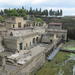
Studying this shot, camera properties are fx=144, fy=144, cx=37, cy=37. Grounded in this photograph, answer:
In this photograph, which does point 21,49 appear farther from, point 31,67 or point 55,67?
point 31,67

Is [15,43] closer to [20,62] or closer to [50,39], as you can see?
[20,62]

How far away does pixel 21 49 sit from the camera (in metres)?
22.3

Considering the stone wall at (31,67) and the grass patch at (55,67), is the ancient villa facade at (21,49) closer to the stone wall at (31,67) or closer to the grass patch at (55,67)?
the stone wall at (31,67)

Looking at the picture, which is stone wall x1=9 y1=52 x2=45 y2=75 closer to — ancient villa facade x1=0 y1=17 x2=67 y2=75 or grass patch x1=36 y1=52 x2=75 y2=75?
ancient villa facade x1=0 y1=17 x2=67 y2=75

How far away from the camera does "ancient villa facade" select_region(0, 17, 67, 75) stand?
45.6 ft

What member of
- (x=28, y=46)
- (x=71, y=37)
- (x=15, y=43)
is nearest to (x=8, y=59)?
(x=15, y=43)

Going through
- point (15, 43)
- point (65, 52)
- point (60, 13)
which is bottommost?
point (65, 52)

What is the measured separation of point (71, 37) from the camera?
111 ft

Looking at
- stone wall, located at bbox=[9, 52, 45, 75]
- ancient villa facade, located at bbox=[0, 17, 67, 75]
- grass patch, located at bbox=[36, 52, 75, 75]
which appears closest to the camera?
stone wall, located at bbox=[9, 52, 45, 75]

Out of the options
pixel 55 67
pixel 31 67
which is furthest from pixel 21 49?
pixel 31 67

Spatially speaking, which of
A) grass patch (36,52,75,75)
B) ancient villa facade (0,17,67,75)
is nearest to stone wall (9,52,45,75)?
ancient villa facade (0,17,67,75)

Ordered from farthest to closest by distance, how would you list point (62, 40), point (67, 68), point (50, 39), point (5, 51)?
1. point (62, 40)
2. point (50, 39)
3. point (5, 51)
4. point (67, 68)

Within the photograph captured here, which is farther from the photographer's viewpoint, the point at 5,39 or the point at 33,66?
the point at 5,39

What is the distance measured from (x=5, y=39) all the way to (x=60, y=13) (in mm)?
67914
